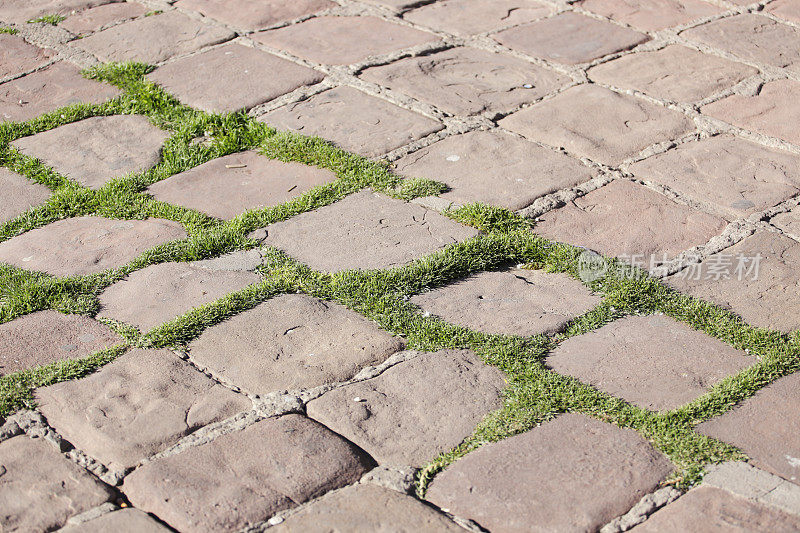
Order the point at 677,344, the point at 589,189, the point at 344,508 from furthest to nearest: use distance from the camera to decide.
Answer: the point at 589,189
the point at 677,344
the point at 344,508

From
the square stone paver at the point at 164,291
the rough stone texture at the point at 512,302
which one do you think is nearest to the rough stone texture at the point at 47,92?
the square stone paver at the point at 164,291


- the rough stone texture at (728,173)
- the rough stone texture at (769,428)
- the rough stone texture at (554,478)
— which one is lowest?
the rough stone texture at (554,478)

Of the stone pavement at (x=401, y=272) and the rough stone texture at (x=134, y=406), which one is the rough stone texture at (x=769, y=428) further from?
the rough stone texture at (x=134, y=406)

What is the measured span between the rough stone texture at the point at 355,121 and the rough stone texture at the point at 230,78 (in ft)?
0.60

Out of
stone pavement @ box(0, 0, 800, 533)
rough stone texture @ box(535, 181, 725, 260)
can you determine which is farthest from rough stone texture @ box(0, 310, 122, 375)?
rough stone texture @ box(535, 181, 725, 260)

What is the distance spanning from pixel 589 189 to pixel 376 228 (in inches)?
32.6

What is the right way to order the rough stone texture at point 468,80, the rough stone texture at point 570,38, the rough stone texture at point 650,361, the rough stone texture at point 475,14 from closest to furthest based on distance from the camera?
the rough stone texture at point 650,361, the rough stone texture at point 468,80, the rough stone texture at point 570,38, the rough stone texture at point 475,14

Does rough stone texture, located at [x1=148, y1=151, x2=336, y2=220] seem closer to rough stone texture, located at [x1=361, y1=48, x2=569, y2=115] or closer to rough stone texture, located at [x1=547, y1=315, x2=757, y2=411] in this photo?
rough stone texture, located at [x1=361, y1=48, x2=569, y2=115]

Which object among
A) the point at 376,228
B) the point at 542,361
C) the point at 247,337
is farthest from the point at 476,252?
the point at 247,337

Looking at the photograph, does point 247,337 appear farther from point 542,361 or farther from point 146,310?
point 542,361

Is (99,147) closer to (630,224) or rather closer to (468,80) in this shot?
(468,80)

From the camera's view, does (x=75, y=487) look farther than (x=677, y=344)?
No

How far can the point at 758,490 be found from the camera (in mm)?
2055

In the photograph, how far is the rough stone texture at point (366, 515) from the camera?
6.46ft
